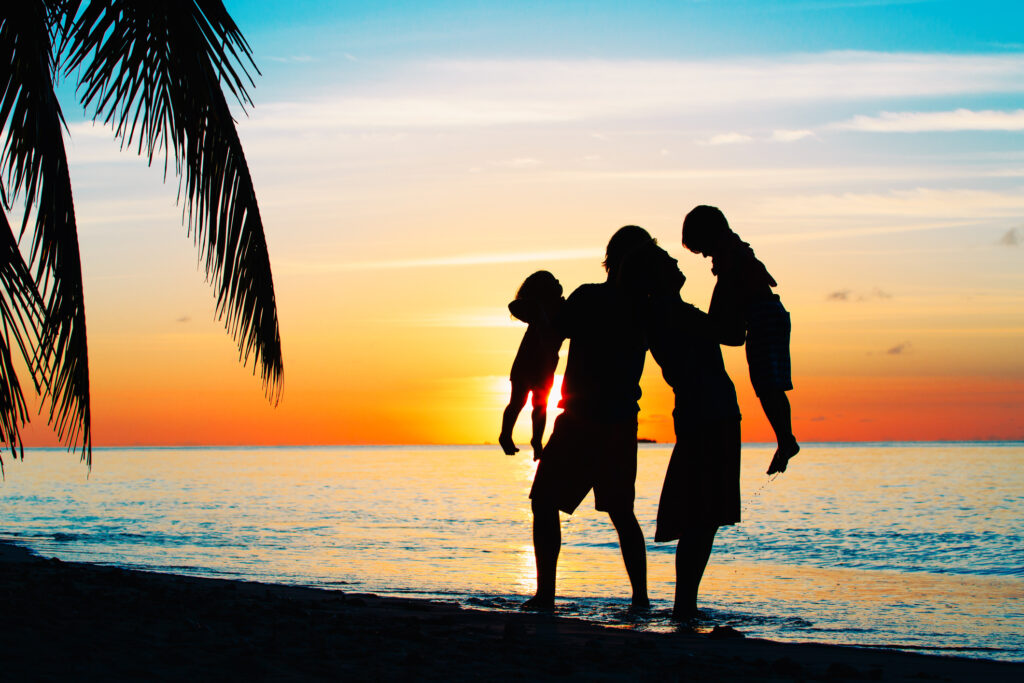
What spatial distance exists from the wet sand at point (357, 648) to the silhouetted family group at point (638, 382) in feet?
1.86

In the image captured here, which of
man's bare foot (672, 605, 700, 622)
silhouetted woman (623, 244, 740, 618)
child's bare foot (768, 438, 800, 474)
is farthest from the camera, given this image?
man's bare foot (672, 605, 700, 622)

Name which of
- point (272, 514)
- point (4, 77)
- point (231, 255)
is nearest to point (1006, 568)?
point (231, 255)

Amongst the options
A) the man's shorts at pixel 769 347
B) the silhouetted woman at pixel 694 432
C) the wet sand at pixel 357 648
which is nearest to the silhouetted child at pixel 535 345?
the silhouetted woman at pixel 694 432

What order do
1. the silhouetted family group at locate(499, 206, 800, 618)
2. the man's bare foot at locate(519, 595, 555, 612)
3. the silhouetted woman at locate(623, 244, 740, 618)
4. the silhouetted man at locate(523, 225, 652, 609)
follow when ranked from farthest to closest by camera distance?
the man's bare foot at locate(519, 595, 555, 612) → the silhouetted man at locate(523, 225, 652, 609) → the silhouetted woman at locate(623, 244, 740, 618) → the silhouetted family group at locate(499, 206, 800, 618)

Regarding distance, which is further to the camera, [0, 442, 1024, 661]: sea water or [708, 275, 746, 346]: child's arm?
[0, 442, 1024, 661]: sea water

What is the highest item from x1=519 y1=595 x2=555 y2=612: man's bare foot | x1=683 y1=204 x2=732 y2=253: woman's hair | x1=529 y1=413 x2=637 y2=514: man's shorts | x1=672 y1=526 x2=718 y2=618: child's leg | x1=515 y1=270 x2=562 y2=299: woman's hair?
x1=683 y1=204 x2=732 y2=253: woman's hair

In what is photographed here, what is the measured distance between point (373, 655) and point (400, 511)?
14680 mm

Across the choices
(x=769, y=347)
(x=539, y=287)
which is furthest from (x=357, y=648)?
(x=539, y=287)

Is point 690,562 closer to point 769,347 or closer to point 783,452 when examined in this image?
Answer: point 783,452

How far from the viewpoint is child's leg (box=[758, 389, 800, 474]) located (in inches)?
148

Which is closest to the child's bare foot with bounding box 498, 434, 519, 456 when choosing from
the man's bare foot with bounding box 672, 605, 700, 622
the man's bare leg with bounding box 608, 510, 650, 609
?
the man's bare leg with bounding box 608, 510, 650, 609

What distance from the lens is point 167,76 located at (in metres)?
3.55

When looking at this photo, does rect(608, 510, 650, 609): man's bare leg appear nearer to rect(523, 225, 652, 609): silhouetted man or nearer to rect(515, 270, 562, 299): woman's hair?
rect(523, 225, 652, 609): silhouetted man

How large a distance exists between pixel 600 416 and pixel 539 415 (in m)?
0.52
